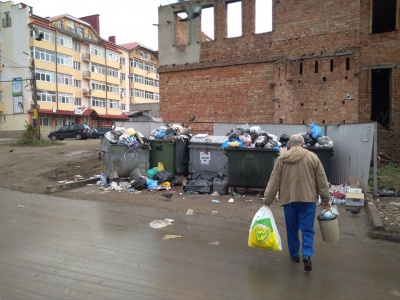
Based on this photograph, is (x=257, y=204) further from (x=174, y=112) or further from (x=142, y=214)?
(x=174, y=112)

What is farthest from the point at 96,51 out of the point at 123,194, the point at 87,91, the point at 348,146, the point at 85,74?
the point at 348,146

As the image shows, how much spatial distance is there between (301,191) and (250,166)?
4369mm

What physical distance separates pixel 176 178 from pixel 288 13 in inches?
334

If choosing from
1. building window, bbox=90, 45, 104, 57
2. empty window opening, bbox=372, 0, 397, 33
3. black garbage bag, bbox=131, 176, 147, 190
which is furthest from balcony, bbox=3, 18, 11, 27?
black garbage bag, bbox=131, 176, 147, 190

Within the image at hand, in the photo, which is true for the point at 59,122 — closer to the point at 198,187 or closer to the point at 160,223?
the point at 198,187

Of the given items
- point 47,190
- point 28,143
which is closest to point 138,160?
point 47,190

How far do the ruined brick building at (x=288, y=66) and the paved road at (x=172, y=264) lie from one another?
860cm

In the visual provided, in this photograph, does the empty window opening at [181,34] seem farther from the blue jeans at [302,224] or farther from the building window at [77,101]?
the building window at [77,101]

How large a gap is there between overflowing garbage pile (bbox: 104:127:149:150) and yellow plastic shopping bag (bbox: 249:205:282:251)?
610 cm

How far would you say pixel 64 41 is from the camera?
42906mm

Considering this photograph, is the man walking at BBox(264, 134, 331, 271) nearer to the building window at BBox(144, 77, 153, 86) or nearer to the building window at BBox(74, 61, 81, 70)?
the building window at BBox(74, 61, 81, 70)

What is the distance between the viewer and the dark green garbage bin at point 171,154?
9.74m

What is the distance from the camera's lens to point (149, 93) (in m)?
62.7

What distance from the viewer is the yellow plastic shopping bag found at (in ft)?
12.4
